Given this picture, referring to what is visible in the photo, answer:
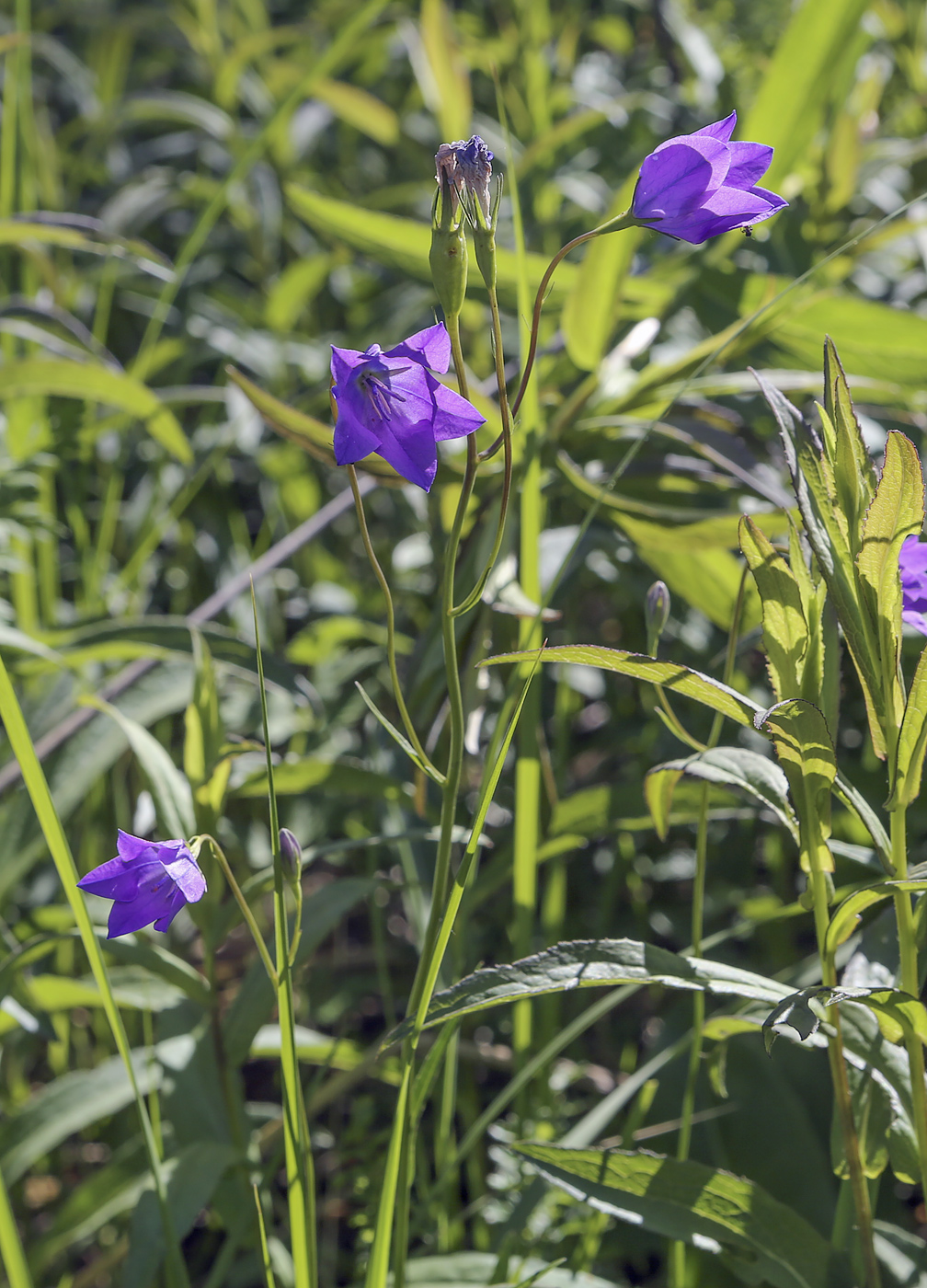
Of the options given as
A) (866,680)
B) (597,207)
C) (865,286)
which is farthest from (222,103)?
(866,680)

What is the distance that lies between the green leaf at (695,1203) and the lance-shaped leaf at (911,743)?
0.29 meters

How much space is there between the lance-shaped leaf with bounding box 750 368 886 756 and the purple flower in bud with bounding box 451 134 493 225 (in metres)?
0.19

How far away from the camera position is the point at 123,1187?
2.97 ft

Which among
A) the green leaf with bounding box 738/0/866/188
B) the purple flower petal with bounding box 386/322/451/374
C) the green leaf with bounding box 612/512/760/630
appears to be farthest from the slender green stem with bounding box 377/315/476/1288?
the green leaf with bounding box 738/0/866/188

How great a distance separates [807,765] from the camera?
0.58 m

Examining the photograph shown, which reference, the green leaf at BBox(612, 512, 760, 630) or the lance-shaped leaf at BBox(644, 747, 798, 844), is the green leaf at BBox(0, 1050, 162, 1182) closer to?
the lance-shaped leaf at BBox(644, 747, 798, 844)

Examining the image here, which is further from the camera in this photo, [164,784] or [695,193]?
[164,784]

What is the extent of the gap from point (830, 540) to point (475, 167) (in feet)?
0.95

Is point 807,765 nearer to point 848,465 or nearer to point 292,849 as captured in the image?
point 848,465

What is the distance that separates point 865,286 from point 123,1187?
1.56 m

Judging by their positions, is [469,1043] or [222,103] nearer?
[469,1043]

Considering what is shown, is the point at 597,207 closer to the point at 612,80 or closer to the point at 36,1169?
the point at 612,80

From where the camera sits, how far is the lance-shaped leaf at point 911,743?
0.57 m

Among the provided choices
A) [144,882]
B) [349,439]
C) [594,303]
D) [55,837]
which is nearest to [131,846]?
[144,882]
